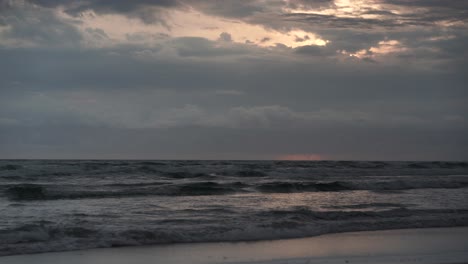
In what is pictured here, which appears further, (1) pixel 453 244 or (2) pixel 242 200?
(2) pixel 242 200

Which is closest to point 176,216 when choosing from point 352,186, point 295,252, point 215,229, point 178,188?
point 215,229

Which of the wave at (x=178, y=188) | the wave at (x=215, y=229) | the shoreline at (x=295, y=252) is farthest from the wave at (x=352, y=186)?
the shoreline at (x=295, y=252)

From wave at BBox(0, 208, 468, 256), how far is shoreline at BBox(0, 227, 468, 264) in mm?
515

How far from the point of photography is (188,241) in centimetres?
1328

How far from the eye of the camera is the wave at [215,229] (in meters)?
12.6

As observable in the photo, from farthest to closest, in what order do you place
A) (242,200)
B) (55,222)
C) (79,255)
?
(242,200) → (55,222) → (79,255)

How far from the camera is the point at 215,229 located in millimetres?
14383

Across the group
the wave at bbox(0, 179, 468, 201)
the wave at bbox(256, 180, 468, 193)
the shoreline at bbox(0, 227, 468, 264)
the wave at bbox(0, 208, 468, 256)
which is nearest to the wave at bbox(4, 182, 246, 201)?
the wave at bbox(0, 179, 468, 201)

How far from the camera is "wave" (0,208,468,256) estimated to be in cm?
1263

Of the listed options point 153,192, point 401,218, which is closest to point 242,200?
point 153,192

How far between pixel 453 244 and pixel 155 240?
24.0 feet

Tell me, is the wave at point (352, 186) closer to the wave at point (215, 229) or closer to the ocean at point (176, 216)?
the ocean at point (176, 216)

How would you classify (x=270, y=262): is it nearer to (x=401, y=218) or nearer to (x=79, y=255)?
(x=79, y=255)

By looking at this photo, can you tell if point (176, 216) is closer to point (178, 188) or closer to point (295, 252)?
point (295, 252)
